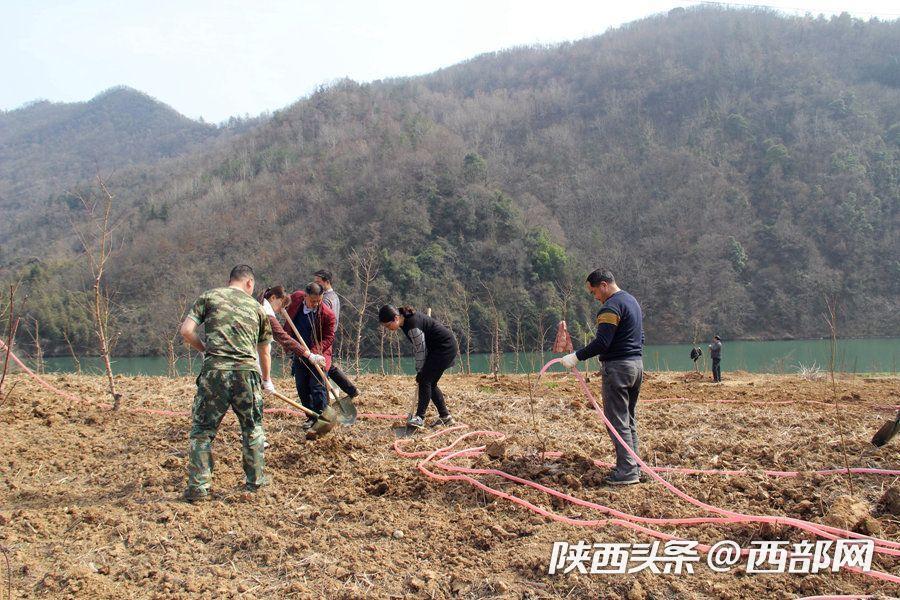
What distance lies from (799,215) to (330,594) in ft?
168

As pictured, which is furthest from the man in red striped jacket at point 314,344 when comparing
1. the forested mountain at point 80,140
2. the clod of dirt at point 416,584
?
the forested mountain at point 80,140

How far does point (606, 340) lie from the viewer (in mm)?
3984

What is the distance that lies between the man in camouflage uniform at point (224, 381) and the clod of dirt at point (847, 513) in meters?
3.41

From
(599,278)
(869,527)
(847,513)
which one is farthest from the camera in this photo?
(599,278)

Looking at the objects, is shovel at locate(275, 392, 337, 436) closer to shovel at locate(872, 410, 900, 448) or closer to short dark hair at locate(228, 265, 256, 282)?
short dark hair at locate(228, 265, 256, 282)

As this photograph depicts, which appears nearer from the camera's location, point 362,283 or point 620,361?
point 620,361

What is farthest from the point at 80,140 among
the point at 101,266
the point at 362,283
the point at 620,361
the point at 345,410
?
the point at 620,361

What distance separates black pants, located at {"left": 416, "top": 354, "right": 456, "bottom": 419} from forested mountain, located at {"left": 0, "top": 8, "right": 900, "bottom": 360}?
19.4m

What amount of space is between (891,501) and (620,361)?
1.71m

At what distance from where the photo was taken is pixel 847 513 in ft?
10.5

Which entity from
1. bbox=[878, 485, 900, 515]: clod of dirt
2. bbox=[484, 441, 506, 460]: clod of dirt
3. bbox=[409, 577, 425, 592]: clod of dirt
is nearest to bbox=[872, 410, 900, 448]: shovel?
bbox=[878, 485, 900, 515]: clod of dirt

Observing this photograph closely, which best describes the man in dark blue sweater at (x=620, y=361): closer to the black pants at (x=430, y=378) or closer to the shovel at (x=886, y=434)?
the black pants at (x=430, y=378)

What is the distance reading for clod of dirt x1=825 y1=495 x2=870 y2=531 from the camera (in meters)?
3.11

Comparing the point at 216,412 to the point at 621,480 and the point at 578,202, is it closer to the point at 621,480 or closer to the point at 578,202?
the point at 621,480
